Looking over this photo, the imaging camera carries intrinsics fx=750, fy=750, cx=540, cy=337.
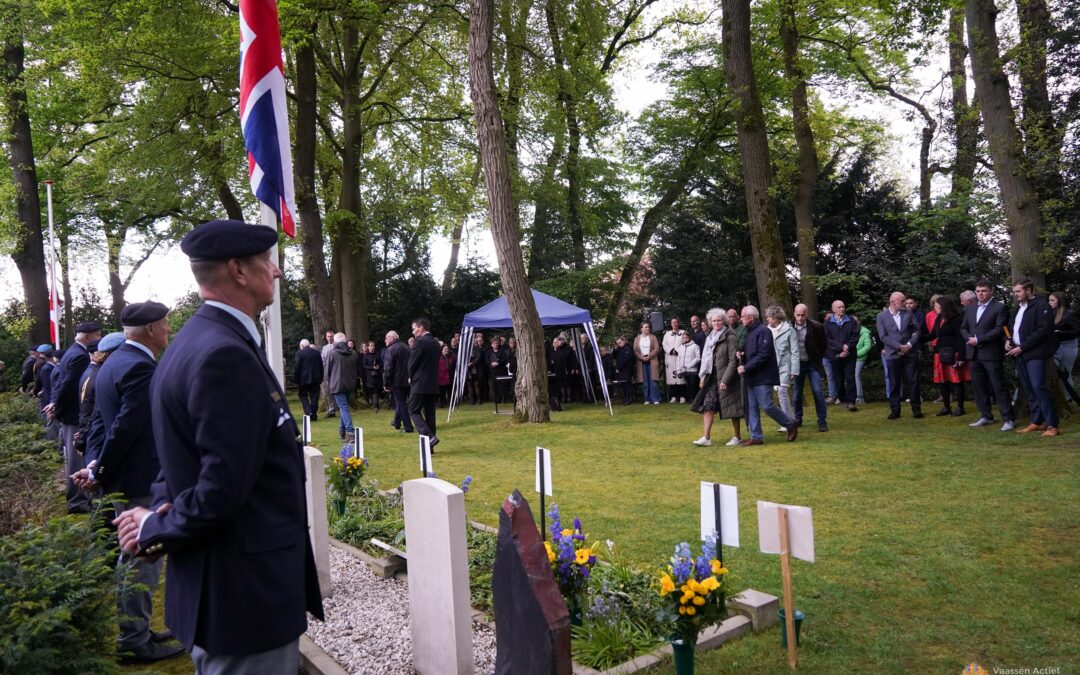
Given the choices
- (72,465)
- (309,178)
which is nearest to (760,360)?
(72,465)

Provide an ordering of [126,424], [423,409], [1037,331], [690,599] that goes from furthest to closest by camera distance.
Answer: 1. [423,409]
2. [1037,331]
3. [126,424]
4. [690,599]

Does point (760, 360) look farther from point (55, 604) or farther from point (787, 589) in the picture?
point (55, 604)

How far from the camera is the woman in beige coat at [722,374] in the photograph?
1041 centimetres

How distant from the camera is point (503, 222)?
14938mm

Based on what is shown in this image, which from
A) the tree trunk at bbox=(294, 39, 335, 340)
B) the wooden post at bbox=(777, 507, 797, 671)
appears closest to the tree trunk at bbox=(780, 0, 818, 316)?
the tree trunk at bbox=(294, 39, 335, 340)

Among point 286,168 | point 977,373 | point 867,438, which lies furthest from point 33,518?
point 977,373

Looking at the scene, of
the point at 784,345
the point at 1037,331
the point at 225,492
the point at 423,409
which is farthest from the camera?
the point at 423,409

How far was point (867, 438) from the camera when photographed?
10.8 meters

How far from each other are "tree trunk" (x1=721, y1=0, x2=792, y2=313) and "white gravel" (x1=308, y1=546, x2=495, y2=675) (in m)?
Result: 11.7

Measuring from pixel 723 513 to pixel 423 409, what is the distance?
8881mm

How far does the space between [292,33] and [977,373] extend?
14.6 metres

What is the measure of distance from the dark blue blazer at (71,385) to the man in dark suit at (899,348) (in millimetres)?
12083

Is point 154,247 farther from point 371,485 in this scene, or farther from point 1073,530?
point 1073,530

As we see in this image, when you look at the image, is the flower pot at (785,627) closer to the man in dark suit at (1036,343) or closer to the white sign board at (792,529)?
the white sign board at (792,529)
